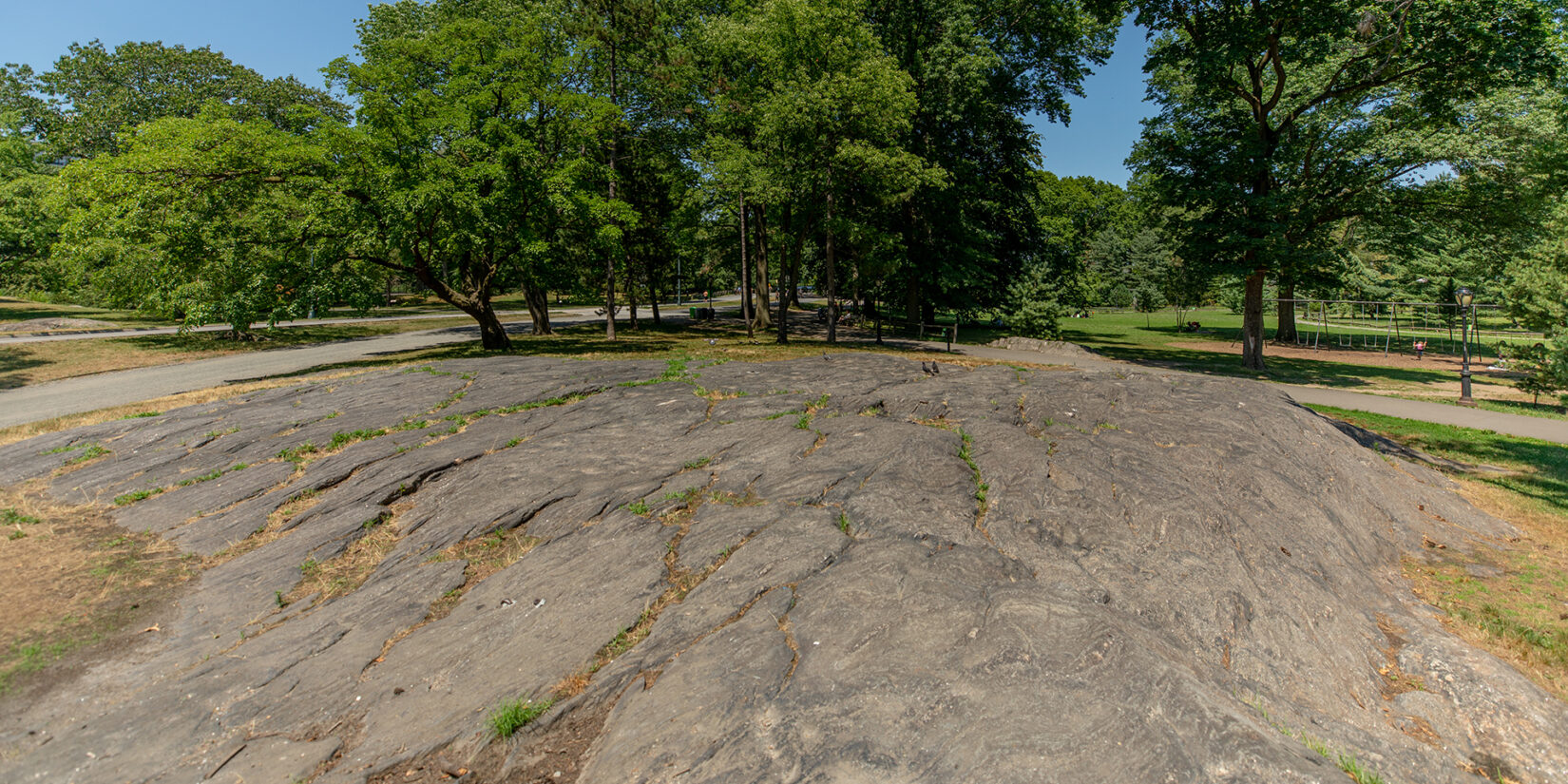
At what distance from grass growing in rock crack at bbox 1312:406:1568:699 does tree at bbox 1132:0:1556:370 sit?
36.7 ft

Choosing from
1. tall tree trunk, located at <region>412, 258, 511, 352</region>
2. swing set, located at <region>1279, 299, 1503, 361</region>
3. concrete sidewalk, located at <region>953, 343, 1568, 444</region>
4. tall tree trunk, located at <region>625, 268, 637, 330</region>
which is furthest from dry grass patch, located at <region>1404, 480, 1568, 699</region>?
tall tree trunk, located at <region>625, 268, 637, 330</region>

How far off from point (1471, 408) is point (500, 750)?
22504 millimetres

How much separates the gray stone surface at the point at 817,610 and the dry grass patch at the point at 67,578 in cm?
35

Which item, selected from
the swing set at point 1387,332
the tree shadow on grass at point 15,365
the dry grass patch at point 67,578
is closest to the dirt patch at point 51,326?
the tree shadow on grass at point 15,365

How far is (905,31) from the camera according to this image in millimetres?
29812

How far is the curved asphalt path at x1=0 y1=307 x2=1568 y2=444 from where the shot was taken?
526 inches

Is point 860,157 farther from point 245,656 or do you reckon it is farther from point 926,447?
point 245,656

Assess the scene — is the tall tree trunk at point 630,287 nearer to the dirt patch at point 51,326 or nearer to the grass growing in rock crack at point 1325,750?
the dirt patch at point 51,326

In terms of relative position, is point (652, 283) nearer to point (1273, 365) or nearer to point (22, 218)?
point (22, 218)

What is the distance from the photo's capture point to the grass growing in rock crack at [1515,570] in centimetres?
560

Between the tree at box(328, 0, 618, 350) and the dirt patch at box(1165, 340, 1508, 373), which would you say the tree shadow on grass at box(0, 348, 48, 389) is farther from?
the dirt patch at box(1165, 340, 1508, 373)

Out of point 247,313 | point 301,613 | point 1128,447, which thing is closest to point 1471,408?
point 1128,447

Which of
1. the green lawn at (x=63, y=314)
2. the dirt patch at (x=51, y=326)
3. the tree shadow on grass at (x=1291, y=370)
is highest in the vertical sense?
the green lawn at (x=63, y=314)

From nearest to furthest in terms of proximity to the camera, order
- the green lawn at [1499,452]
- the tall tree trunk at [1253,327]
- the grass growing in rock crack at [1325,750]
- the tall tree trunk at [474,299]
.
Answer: the grass growing in rock crack at [1325,750]
the green lawn at [1499,452]
the tall tree trunk at [474,299]
the tall tree trunk at [1253,327]
